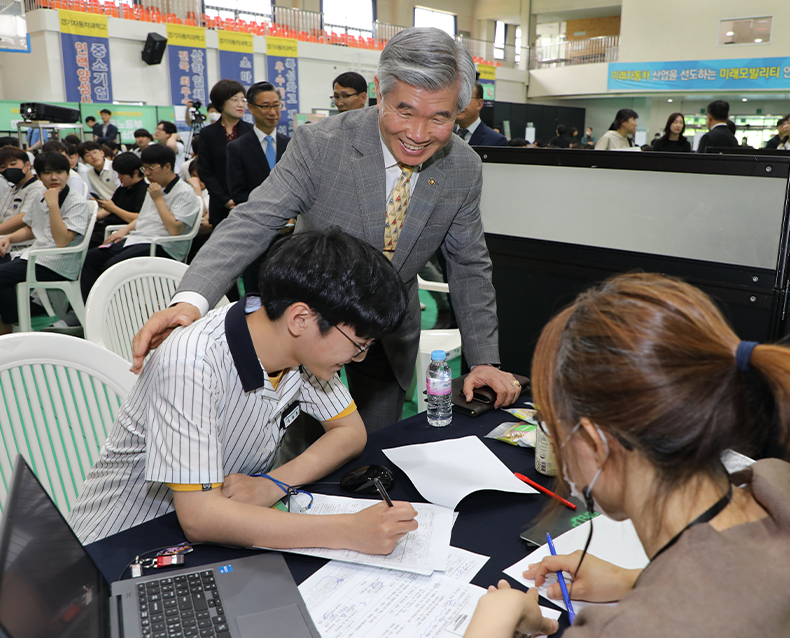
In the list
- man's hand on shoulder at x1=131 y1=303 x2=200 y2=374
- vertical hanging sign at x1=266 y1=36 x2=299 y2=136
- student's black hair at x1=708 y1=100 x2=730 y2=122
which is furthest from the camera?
vertical hanging sign at x1=266 y1=36 x2=299 y2=136

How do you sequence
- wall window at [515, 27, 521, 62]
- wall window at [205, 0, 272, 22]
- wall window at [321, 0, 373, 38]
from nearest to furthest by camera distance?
wall window at [205, 0, 272, 22]
wall window at [321, 0, 373, 38]
wall window at [515, 27, 521, 62]

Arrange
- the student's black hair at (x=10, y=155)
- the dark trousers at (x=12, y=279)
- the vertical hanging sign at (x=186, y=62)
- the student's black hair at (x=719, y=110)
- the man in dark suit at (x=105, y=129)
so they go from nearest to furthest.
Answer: the dark trousers at (x=12, y=279)
the student's black hair at (x=10, y=155)
the student's black hair at (x=719, y=110)
the man in dark suit at (x=105, y=129)
the vertical hanging sign at (x=186, y=62)

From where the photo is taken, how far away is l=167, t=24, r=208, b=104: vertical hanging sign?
1259 cm

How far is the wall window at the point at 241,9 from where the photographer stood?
1399 centimetres

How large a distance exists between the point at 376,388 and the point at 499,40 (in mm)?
19803

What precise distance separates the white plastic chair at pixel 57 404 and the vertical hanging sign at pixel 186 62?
41.1 feet

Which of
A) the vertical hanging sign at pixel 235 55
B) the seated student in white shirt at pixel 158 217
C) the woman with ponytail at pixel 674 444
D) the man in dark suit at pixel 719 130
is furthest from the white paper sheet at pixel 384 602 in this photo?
the vertical hanging sign at pixel 235 55

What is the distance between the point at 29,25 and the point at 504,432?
43.5 ft

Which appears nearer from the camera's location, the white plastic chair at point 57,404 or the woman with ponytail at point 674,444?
the woman with ponytail at point 674,444

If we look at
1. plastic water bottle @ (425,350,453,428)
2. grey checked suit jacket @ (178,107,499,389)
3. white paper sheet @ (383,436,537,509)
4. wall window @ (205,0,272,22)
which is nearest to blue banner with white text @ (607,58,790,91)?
wall window @ (205,0,272,22)

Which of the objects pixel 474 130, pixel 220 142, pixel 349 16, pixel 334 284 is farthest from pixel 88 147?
pixel 349 16

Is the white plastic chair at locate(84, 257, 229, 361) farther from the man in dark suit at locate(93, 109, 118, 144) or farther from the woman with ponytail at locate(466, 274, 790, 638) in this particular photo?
the man in dark suit at locate(93, 109, 118, 144)

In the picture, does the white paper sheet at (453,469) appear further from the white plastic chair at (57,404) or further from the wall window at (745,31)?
the wall window at (745,31)

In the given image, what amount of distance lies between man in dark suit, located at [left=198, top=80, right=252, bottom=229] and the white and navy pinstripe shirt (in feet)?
10.4
